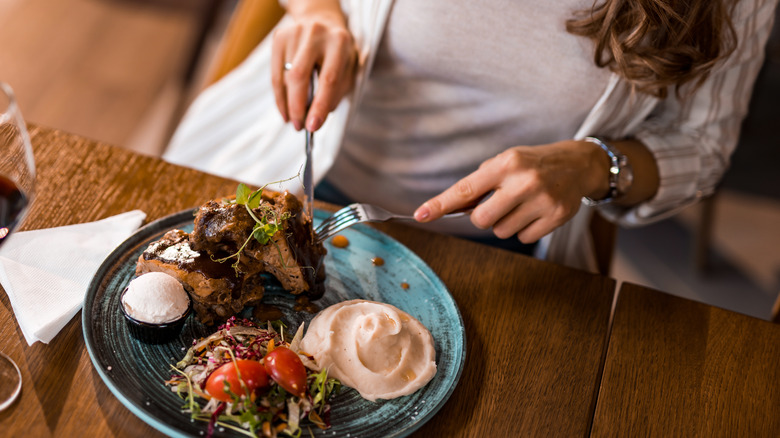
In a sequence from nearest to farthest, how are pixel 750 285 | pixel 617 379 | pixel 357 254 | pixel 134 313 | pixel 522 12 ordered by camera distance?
pixel 134 313, pixel 617 379, pixel 357 254, pixel 522 12, pixel 750 285

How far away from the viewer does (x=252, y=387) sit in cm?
90

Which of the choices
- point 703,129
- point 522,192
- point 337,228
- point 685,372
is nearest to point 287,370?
point 337,228

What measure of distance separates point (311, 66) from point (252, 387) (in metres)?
0.76

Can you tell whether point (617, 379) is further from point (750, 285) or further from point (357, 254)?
point (750, 285)

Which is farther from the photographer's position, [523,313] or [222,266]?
[523,313]

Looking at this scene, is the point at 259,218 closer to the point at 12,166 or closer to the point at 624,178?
the point at 12,166

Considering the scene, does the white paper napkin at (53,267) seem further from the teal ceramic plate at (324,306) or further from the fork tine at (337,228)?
the fork tine at (337,228)

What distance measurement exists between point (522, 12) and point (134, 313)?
3.46 feet

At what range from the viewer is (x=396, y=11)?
1575 millimetres

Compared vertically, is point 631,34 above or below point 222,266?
above

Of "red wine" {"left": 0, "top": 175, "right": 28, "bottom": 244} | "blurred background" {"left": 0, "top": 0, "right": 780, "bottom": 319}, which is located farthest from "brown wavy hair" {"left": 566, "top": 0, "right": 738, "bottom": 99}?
"blurred background" {"left": 0, "top": 0, "right": 780, "bottom": 319}

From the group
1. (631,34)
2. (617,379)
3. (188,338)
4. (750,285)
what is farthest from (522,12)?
(750,285)

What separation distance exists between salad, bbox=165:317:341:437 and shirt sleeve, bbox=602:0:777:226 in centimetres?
97

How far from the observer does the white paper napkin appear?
99cm
